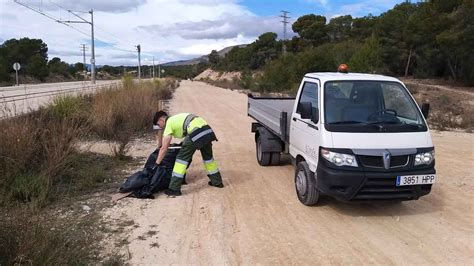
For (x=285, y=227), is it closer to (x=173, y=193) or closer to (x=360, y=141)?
(x=360, y=141)

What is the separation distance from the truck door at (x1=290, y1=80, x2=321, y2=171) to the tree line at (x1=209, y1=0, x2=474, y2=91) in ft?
89.7

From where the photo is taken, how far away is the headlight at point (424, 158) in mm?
6141

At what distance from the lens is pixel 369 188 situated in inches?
235

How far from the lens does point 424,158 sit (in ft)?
20.3

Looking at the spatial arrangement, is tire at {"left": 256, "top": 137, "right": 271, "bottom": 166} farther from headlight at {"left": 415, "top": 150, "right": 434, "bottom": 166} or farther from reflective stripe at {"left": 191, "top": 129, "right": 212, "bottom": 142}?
headlight at {"left": 415, "top": 150, "right": 434, "bottom": 166}

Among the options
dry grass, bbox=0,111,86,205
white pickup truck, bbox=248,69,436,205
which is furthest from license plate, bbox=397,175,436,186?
dry grass, bbox=0,111,86,205

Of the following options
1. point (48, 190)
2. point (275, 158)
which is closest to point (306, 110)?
point (275, 158)

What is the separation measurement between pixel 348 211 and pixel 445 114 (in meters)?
14.9

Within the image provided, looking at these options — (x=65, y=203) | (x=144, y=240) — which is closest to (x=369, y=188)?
(x=144, y=240)

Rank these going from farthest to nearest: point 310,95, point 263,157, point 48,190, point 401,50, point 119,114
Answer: point 401,50
point 119,114
point 263,157
point 310,95
point 48,190

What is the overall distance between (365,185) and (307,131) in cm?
137

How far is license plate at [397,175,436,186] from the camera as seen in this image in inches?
235

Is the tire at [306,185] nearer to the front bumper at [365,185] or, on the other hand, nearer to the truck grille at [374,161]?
the front bumper at [365,185]

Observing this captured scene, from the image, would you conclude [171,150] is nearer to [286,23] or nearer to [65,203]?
[65,203]
